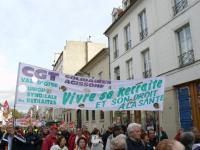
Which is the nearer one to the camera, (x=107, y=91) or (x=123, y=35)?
(x=107, y=91)

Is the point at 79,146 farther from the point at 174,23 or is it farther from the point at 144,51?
the point at 144,51

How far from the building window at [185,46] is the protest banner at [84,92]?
16.5 feet

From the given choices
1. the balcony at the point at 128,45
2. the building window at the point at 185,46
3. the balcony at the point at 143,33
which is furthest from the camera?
the balcony at the point at 128,45

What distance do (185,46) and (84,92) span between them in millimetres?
7427

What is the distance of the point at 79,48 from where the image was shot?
5194 cm

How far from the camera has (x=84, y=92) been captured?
34.4 ft

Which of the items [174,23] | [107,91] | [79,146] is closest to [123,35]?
[174,23]

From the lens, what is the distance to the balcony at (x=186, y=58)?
15.1 meters

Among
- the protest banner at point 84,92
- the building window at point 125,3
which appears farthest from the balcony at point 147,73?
the protest banner at point 84,92

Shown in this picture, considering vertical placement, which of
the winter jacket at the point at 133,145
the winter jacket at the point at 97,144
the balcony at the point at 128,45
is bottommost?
the winter jacket at the point at 97,144

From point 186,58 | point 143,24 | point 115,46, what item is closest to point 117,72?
point 115,46

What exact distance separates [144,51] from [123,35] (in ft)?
12.8

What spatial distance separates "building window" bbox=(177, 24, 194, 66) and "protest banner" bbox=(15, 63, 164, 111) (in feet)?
16.5

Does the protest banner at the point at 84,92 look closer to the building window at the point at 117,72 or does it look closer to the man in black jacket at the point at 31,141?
the man in black jacket at the point at 31,141
